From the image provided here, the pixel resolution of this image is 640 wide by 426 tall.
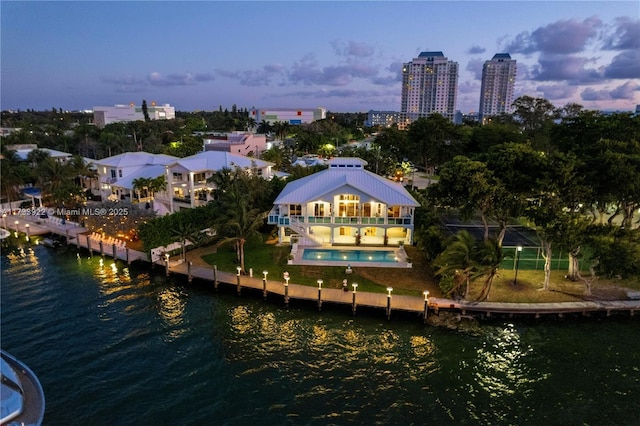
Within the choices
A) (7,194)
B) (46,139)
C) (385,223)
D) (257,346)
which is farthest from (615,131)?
(46,139)

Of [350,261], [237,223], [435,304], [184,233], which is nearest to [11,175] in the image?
[184,233]

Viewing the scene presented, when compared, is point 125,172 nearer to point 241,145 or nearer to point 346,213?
point 241,145

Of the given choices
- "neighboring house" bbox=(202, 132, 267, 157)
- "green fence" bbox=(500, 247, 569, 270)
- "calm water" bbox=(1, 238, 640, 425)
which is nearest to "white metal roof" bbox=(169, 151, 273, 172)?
"neighboring house" bbox=(202, 132, 267, 157)

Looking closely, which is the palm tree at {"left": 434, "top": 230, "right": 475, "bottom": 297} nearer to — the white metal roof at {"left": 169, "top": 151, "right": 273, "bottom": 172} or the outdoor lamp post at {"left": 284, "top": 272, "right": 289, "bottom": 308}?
the outdoor lamp post at {"left": 284, "top": 272, "right": 289, "bottom": 308}

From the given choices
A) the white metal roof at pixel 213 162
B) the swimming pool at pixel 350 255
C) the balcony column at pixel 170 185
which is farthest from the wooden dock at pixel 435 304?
the balcony column at pixel 170 185

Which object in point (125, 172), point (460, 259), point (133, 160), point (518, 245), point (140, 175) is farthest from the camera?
point (133, 160)

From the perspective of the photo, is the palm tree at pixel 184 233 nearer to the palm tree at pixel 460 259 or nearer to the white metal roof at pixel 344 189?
the white metal roof at pixel 344 189
